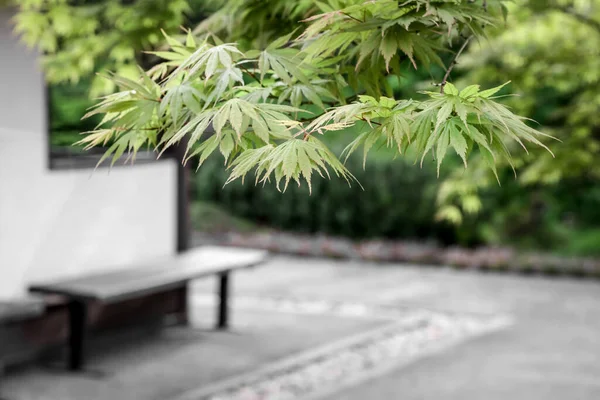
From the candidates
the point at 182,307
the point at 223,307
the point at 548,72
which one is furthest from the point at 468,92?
the point at 182,307

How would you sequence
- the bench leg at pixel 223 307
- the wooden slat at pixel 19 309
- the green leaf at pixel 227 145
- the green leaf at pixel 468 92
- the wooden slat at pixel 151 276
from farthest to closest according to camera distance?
the bench leg at pixel 223 307 < the wooden slat at pixel 151 276 < the wooden slat at pixel 19 309 < the green leaf at pixel 227 145 < the green leaf at pixel 468 92

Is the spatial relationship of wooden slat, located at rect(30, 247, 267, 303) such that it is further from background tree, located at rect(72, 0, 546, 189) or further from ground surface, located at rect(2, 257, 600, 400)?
background tree, located at rect(72, 0, 546, 189)

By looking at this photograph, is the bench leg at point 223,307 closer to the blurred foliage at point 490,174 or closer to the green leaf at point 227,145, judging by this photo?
the blurred foliage at point 490,174

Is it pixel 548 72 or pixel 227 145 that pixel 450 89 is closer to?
pixel 227 145

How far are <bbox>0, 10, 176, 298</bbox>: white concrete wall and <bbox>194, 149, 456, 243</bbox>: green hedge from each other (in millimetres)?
7271

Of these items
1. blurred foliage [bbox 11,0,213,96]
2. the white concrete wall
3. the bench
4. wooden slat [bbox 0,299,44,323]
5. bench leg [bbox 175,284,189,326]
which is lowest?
bench leg [bbox 175,284,189,326]

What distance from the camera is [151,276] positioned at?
7.36 m

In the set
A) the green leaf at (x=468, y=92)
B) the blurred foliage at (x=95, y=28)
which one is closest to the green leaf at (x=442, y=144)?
the green leaf at (x=468, y=92)

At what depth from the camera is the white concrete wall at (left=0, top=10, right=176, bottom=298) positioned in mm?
7137

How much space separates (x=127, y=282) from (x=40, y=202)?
3.68 feet

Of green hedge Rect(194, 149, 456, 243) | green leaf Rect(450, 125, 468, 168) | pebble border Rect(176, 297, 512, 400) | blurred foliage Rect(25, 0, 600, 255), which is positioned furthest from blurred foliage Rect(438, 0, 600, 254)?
green hedge Rect(194, 149, 456, 243)

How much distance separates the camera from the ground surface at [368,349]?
6.70 meters

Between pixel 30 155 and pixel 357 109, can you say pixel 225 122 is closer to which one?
pixel 357 109

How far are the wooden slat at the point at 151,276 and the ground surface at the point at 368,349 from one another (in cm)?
73
